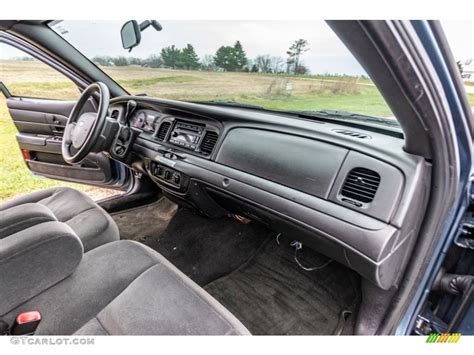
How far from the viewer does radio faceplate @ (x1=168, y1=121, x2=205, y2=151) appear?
5.44 ft

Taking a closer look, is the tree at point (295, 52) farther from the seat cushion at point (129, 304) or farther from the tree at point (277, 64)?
the seat cushion at point (129, 304)

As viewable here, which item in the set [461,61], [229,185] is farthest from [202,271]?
[461,61]

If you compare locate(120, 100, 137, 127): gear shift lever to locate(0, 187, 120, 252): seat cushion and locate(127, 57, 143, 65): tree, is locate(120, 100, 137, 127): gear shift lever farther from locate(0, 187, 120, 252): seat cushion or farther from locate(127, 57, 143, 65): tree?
locate(0, 187, 120, 252): seat cushion

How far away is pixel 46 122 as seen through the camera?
2.44 metres

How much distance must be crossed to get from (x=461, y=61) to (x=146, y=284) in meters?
1.17

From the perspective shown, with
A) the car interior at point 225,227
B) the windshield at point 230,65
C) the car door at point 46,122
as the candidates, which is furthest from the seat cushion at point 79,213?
the windshield at point 230,65

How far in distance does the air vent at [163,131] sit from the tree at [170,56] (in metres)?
0.45

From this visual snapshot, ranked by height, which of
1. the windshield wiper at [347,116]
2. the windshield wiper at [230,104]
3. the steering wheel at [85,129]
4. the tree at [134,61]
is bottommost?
the steering wheel at [85,129]

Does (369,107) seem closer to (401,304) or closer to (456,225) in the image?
(456,225)

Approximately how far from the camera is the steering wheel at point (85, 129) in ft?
5.39

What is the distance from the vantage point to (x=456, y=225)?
1.08 metres

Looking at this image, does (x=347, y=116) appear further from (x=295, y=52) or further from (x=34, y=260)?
(x=34, y=260)

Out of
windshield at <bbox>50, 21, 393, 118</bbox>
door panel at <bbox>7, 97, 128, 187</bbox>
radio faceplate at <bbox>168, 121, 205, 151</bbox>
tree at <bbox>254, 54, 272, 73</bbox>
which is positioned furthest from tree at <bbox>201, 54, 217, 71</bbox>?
door panel at <bbox>7, 97, 128, 187</bbox>

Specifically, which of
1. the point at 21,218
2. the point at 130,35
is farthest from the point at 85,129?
the point at 21,218
